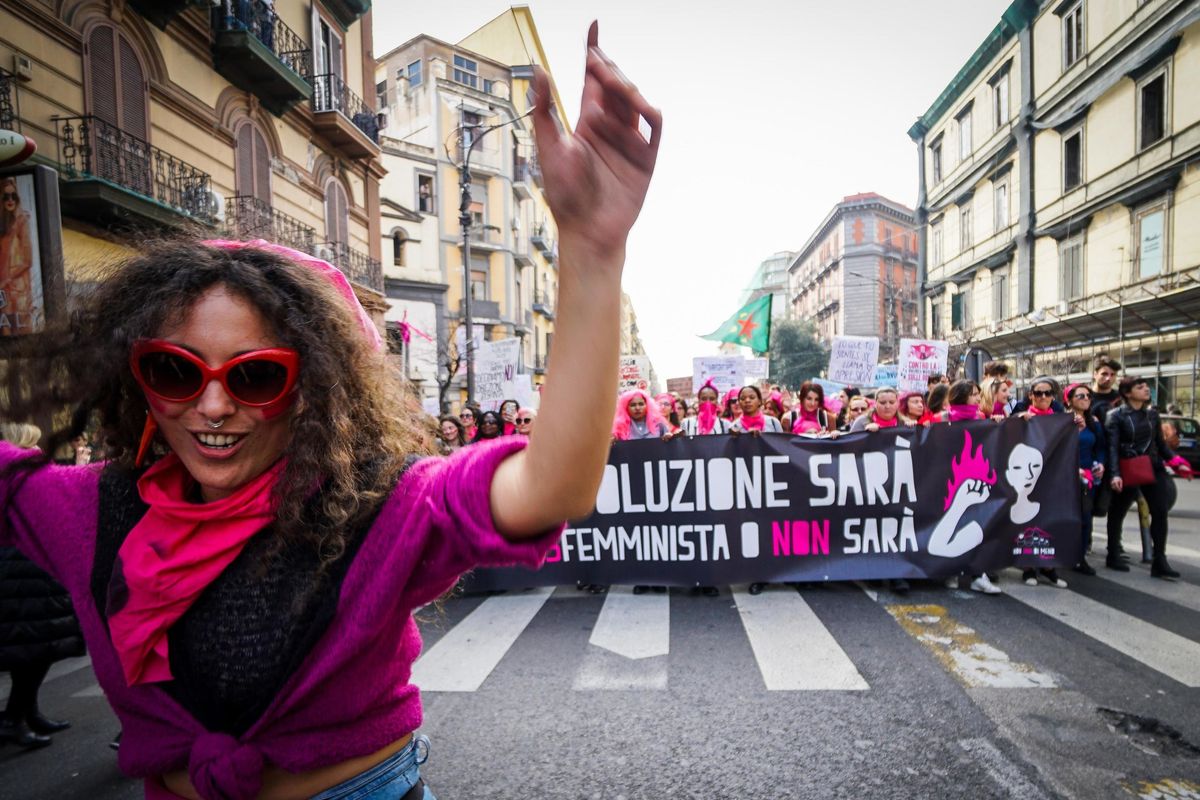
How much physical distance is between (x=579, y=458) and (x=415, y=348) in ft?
92.9

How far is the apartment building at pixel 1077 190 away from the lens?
1856 cm

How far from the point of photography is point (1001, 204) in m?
28.6

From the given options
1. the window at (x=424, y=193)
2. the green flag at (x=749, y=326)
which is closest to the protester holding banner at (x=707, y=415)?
the green flag at (x=749, y=326)

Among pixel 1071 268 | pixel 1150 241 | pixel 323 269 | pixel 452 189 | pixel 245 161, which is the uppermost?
pixel 452 189

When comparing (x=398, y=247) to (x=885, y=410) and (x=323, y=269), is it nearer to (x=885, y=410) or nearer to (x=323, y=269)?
(x=885, y=410)

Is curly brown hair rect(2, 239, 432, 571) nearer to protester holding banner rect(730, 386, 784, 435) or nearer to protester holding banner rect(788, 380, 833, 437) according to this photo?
protester holding banner rect(730, 386, 784, 435)

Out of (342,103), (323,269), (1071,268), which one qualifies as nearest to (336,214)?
(342,103)

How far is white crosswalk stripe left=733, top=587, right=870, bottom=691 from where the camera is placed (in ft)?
13.9

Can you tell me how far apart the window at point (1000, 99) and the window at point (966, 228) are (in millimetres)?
3957

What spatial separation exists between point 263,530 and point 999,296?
32.9 meters

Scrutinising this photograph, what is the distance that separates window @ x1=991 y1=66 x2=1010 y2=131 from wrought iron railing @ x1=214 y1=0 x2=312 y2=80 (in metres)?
26.3

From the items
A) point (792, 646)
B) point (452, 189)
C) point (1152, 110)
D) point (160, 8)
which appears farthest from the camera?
point (452, 189)

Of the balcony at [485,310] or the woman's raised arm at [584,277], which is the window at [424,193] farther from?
the woman's raised arm at [584,277]

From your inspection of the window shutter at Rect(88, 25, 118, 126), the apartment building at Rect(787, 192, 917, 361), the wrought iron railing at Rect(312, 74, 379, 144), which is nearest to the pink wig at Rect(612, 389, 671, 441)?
the window shutter at Rect(88, 25, 118, 126)
